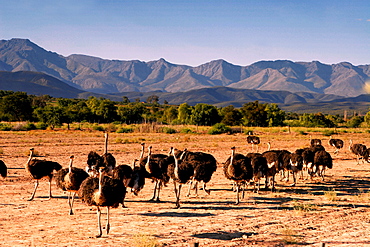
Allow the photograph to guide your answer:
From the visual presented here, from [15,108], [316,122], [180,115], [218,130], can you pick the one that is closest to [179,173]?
[218,130]

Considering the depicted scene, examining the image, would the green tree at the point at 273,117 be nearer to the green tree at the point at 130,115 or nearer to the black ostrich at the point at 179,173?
the green tree at the point at 130,115

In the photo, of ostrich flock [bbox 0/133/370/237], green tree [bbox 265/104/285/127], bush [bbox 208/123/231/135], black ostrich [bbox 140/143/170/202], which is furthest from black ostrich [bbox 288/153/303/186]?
green tree [bbox 265/104/285/127]

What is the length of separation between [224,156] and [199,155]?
46.2ft

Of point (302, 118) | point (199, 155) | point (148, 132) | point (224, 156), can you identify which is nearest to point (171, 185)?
point (199, 155)

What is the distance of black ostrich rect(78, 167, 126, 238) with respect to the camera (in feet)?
34.2

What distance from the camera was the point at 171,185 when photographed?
18922 millimetres

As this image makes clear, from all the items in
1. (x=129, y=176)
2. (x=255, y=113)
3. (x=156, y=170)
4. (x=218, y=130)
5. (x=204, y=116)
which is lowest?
(x=129, y=176)

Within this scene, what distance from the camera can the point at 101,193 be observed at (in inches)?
409

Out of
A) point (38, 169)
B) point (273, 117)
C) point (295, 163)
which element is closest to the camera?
point (38, 169)

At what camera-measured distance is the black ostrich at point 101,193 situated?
10430mm

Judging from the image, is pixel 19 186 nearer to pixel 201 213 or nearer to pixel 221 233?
pixel 201 213

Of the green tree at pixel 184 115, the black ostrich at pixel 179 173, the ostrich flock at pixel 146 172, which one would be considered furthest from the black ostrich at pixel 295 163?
the green tree at pixel 184 115

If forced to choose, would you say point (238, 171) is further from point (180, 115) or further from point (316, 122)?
point (316, 122)

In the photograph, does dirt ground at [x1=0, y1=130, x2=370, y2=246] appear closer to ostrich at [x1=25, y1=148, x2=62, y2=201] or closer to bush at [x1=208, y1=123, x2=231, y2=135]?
ostrich at [x1=25, y1=148, x2=62, y2=201]
